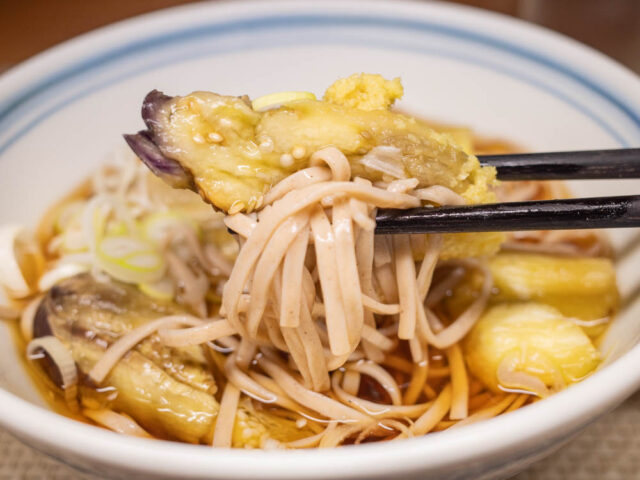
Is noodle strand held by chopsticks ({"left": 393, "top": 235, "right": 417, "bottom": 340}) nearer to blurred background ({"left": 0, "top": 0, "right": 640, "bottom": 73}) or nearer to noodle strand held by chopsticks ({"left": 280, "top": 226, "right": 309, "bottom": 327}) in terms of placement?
noodle strand held by chopsticks ({"left": 280, "top": 226, "right": 309, "bottom": 327})

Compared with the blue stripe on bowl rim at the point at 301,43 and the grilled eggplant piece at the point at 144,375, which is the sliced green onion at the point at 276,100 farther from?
the blue stripe on bowl rim at the point at 301,43

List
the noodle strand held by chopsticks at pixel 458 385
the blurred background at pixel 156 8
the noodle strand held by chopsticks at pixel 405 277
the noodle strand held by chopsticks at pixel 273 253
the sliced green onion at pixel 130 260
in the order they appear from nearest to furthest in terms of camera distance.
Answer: the noodle strand held by chopsticks at pixel 273 253 < the noodle strand held by chopsticks at pixel 405 277 < the noodle strand held by chopsticks at pixel 458 385 < the sliced green onion at pixel 130 260 < the blurred background at pixel 156 8

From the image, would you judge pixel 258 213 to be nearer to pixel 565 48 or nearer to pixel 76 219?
pixel 76 219

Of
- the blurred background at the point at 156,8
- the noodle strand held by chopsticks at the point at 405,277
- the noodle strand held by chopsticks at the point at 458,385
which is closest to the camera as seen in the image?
the noodle strand held by chopsticks at the point at 405,277

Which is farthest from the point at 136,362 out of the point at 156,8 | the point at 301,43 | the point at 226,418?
the point at 156,8

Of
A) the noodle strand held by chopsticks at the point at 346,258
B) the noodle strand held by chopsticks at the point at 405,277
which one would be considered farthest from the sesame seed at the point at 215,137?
the noodle strand held by chopsticks at the point at 405,277
